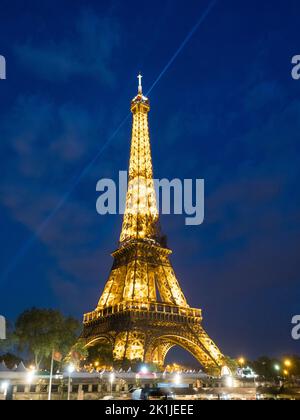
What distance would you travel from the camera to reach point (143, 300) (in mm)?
54812

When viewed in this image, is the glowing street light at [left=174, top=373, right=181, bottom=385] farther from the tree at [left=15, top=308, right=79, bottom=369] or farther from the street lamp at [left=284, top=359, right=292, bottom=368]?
the street lamp at [left=284, top=359, right=292, bottom=368]

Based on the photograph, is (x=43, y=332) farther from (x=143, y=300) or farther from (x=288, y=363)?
(x=288, y=363)

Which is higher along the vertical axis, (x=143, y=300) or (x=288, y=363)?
(x=143, y=300)

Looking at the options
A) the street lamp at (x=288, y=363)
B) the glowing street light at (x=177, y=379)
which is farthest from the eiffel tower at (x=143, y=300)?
the street lamp at (x=288, y=363)

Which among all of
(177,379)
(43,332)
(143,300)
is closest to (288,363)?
(143,300)

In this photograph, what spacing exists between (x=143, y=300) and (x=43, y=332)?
51.7 ft

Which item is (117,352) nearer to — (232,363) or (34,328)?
(34,328)

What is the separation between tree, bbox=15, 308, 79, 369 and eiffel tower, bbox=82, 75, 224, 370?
7306mm

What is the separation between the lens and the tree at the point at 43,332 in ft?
140

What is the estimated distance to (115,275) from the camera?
203ft

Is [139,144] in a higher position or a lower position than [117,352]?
higher
